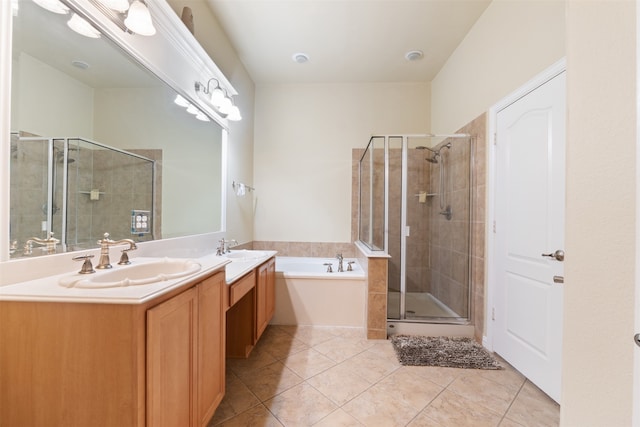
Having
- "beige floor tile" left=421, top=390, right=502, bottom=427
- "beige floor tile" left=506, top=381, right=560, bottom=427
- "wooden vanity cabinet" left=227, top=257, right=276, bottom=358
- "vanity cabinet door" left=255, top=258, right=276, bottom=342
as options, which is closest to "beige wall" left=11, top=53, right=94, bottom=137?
"wooden vanity cabinet" left=227, top=257, right=276, bottom=358

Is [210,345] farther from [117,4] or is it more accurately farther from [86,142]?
[117,4]

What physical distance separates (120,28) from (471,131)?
109 inches

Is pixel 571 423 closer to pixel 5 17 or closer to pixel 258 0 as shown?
pixel 5 17

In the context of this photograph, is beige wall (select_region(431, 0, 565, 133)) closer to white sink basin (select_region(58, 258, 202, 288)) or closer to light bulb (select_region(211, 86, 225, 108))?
light bulb (select_region(211, 86, 225, 108))

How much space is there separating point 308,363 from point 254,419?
2.04 ft

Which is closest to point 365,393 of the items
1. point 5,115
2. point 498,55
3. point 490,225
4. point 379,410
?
point 379,410

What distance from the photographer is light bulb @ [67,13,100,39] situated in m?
1.09

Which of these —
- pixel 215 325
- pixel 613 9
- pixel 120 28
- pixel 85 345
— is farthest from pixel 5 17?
pixel 613 9

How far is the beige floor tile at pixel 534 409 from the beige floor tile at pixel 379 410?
581 millimetres

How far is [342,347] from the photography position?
223cm

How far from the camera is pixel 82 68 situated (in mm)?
1147

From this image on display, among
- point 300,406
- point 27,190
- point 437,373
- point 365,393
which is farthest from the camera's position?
point 437,373

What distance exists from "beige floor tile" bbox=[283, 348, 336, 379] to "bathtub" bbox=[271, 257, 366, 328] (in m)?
0.51

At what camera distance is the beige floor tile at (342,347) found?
209 cm
